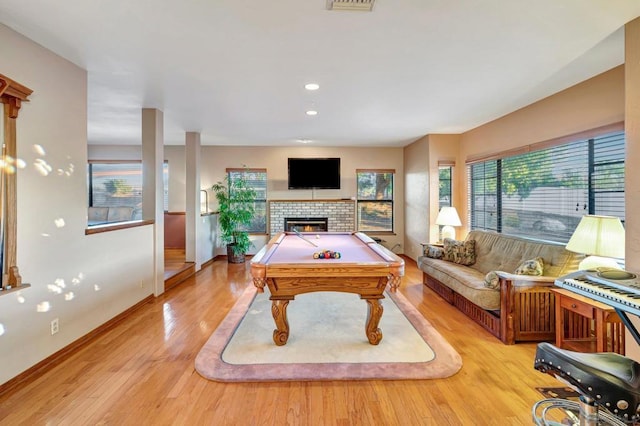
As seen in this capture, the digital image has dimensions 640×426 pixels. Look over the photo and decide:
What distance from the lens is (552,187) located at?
3.92 m

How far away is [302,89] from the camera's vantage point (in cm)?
363

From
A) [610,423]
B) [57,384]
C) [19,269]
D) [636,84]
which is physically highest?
[636,84]

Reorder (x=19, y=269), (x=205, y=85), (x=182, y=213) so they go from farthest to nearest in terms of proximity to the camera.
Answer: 1. (x=182, y=213)
2. (x=205, y=85)
3. (x=19, y=269)

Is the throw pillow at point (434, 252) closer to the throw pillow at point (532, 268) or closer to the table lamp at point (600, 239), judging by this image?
the throw pillow at point (532, 268)

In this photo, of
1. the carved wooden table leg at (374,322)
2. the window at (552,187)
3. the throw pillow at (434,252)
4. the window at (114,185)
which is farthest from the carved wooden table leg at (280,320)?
the window at (114,185)

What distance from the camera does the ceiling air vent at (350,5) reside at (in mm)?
2051

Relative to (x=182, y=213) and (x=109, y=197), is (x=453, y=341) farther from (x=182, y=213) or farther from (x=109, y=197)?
(x=109, y=197)

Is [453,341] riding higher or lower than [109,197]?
lower

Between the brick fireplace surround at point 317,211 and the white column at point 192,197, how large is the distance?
1.91 m

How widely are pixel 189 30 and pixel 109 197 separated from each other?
640 cm

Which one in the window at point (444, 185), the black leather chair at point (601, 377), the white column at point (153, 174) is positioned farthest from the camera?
the window at point (444, 185)

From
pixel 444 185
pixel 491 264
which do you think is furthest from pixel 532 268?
pixel 444 185

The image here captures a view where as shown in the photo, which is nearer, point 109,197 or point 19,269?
point 19,269

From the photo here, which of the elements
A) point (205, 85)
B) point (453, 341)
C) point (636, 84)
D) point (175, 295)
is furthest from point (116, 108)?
point (636, 84)
